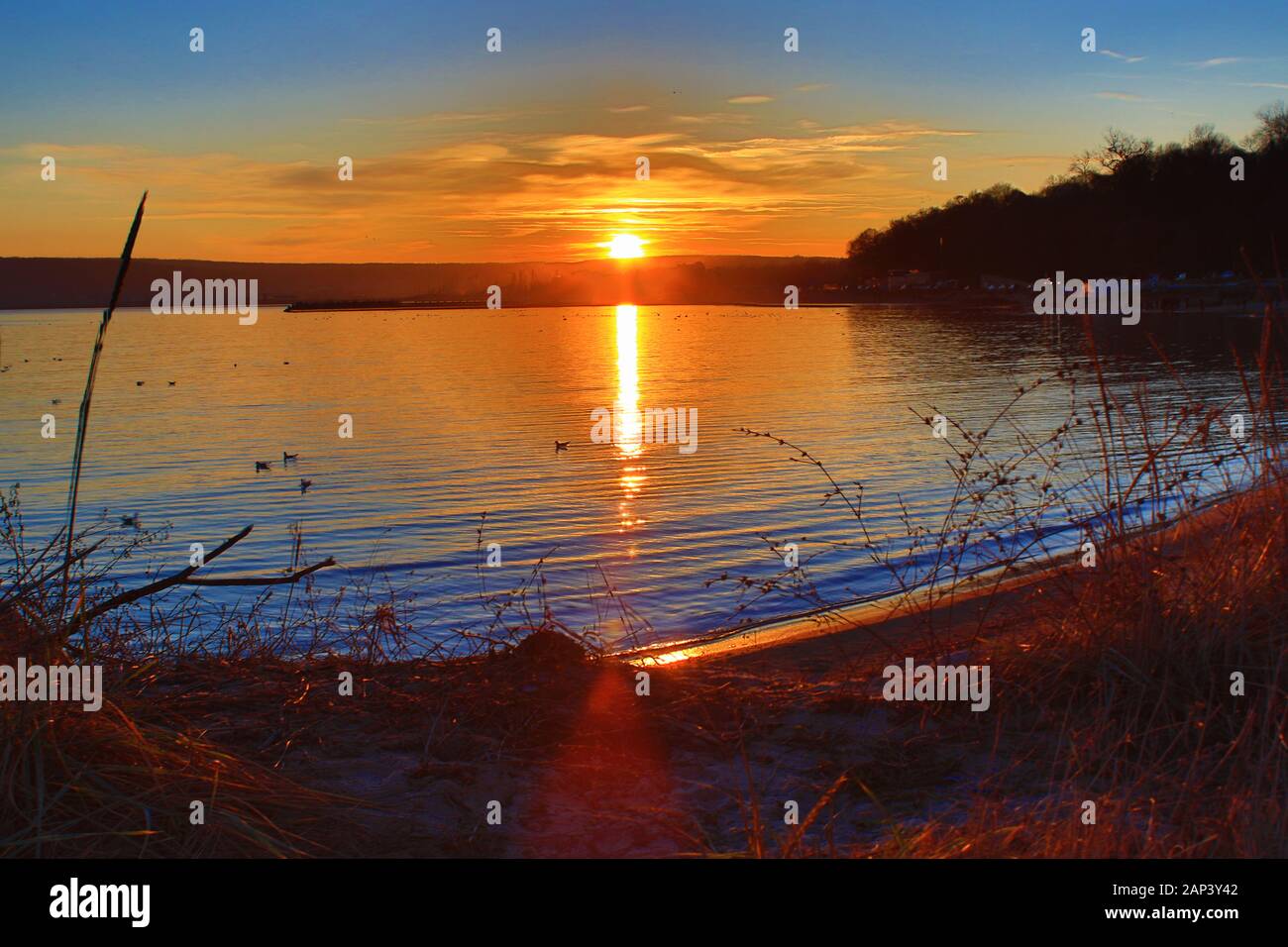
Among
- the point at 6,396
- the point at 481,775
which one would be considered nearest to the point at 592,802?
the point at 481,775

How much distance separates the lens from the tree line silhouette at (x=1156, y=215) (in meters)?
84.6

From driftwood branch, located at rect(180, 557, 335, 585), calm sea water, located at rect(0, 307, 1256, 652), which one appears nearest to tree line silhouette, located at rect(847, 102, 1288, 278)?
calm sea water, located at rect(0, 307, 1256, 652)

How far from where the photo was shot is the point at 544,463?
24578 millimetres

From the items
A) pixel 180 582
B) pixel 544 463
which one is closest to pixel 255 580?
pixel 180 582

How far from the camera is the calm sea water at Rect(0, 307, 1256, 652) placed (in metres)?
14.1

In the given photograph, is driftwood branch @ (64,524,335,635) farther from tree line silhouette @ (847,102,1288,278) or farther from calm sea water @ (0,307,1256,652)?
tree line silhouette @ (847,102,1288,278)

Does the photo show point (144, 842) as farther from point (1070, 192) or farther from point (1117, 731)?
point (1070, 192)

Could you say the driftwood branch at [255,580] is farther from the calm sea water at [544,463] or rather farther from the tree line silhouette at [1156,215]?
the tree line silhouette at [1156,215]

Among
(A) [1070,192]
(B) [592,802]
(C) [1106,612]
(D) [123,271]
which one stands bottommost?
(B) [592,802]

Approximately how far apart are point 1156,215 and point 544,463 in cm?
9056

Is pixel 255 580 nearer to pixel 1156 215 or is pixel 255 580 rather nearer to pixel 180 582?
pixel 180 582

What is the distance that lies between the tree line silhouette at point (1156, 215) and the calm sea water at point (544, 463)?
104ft

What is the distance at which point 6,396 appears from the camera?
139 feet
